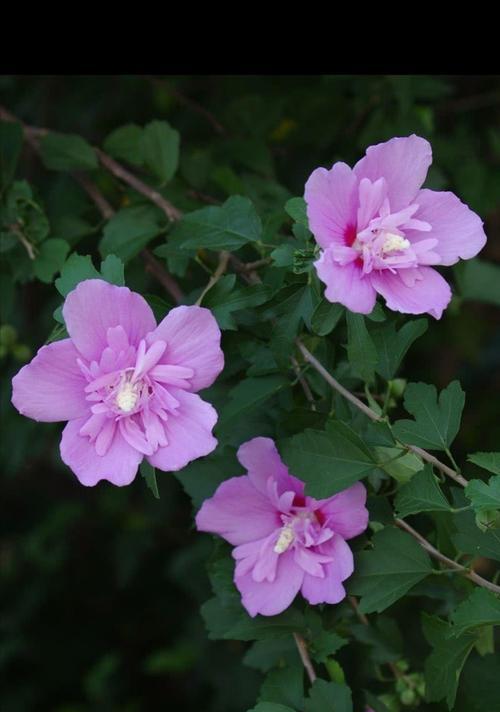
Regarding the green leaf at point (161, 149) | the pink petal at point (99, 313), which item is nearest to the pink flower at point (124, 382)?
the pink petal at point (99, 313)

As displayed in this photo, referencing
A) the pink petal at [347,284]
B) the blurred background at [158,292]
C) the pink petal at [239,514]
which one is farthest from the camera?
the blurred background at [158,292]

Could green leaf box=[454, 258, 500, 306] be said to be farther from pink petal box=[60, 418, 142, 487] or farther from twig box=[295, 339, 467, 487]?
pink petal box=[60, 418, 142, 487]

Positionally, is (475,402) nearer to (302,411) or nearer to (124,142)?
(124,142)

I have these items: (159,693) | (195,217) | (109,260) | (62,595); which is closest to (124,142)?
(195,217)

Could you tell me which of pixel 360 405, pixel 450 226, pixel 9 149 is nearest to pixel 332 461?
pixel 360 405

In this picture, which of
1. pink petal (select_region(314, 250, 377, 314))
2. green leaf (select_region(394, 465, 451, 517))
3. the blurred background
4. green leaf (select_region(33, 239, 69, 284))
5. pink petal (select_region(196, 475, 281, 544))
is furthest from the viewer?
the blurred background

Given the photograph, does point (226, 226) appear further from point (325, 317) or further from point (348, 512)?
point (348, 512)

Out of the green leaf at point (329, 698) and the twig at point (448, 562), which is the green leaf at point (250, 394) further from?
the green leaf at point (329, 698)

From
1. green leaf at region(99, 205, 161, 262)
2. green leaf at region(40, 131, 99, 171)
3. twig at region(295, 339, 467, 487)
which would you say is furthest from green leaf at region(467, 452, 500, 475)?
green leaf at region(40, 131, 99, 171)
